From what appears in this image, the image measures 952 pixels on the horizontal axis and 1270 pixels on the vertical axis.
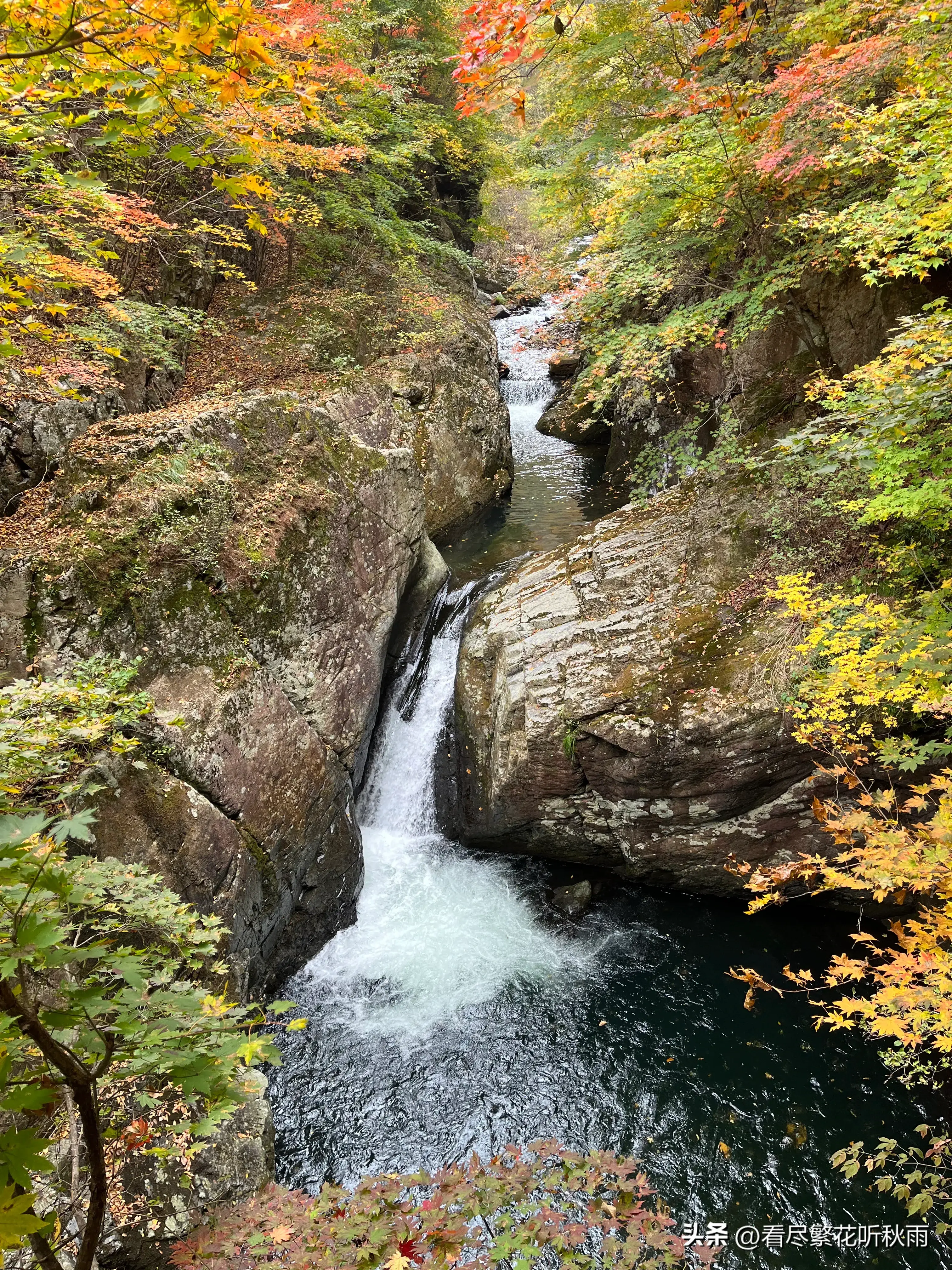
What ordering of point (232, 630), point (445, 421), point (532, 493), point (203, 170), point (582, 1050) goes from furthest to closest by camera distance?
1. point (532, 493)
2. point (445, 421)
3. point (203, 170)
4. point (232, 630)
5. point (582, 1050)

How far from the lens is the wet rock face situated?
6.80 metres

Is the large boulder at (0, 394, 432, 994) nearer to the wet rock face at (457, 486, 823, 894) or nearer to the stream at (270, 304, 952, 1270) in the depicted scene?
the stream at (270, 304, 952, 1270)

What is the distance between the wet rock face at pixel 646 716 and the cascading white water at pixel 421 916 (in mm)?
640

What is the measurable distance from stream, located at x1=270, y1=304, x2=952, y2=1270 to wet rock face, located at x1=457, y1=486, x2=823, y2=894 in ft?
2.71

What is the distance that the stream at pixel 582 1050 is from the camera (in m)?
5.11

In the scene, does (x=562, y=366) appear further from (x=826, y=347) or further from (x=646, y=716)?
(x=646, y=716)

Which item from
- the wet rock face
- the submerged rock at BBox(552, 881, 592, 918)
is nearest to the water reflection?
the wet rock face

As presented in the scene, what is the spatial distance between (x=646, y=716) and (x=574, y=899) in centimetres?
257

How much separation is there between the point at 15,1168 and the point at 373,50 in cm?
1844

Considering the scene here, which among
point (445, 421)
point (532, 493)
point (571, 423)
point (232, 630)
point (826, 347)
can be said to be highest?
point (445, 421)

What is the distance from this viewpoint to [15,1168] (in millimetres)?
1366

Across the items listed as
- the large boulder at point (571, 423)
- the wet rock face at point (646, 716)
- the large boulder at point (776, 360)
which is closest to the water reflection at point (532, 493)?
the large boulder at point (571, 423)


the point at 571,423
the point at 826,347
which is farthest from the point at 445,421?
the point at 826,347

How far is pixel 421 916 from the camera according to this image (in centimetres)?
777
